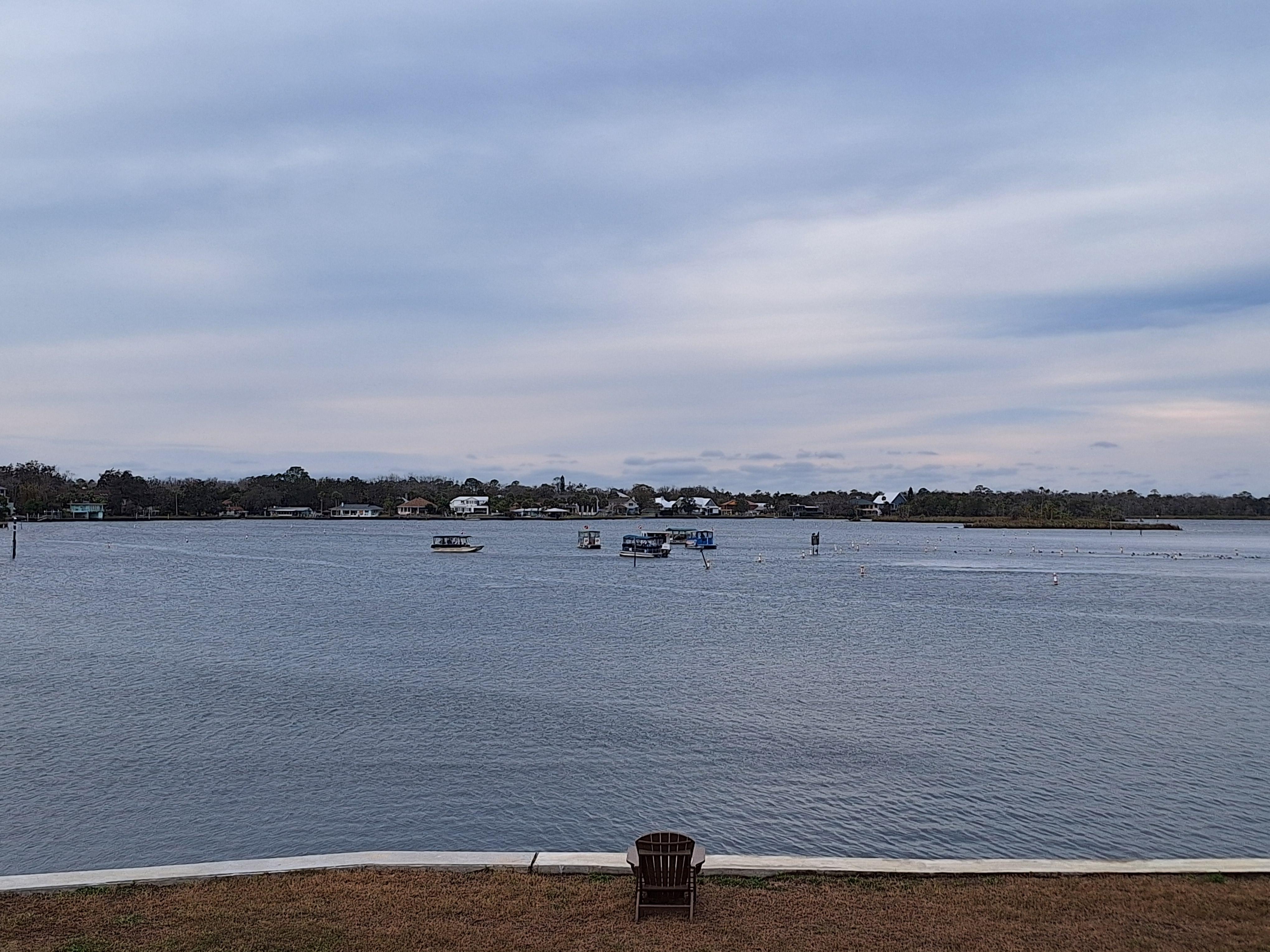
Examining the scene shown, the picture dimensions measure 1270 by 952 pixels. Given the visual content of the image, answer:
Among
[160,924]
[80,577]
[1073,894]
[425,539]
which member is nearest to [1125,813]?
[1073,894]

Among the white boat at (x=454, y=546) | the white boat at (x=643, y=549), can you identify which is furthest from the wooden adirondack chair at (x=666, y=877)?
the white boat at (x=454, y=546)

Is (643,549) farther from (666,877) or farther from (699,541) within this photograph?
(666,877)

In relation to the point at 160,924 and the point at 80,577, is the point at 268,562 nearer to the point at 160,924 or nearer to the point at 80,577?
the point at 80,577

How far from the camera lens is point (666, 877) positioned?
33.3ft

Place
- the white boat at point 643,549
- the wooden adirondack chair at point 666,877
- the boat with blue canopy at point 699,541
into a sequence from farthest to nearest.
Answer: the boat with blue canopy at point 699,541 → the white boat at point 643,549 → the wooden adirondack chair at point 666,877

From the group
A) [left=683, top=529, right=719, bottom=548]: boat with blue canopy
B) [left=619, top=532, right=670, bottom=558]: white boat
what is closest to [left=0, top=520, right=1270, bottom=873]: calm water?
[left=619, top=532, right=670, bottom=558]: white boat

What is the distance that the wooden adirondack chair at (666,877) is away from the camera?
10117 mm

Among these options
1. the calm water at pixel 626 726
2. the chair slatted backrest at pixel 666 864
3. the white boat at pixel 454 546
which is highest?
the chair slatted backrest at pixel 666 864

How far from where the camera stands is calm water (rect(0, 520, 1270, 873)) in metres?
16.1

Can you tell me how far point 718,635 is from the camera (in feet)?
139

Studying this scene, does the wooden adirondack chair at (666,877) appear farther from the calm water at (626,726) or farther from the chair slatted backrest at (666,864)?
the calm water at (626,726)

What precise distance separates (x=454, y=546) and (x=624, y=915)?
103184mm

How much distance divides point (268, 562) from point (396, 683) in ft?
230

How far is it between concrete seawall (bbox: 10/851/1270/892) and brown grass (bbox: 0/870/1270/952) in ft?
0.71
